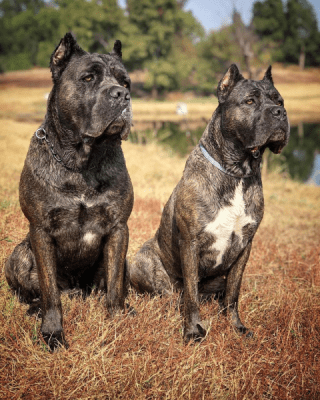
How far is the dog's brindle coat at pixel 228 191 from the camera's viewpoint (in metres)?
2.99

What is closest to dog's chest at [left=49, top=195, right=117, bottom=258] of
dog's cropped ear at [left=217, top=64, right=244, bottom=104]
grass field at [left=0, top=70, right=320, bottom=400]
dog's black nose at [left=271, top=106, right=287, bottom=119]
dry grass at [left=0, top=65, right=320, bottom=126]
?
grass field at [left=0, top=70, right=320, bottom=400]

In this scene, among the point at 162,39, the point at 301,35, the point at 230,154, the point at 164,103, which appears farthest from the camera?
the point at 301,35

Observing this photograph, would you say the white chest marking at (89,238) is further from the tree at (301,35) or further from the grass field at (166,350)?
the tree at (301,35)

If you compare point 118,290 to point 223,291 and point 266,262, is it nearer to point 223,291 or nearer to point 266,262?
point 223,291

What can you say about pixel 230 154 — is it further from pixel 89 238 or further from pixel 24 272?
pixel 24 272

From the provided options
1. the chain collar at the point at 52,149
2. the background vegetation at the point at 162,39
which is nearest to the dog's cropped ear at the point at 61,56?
the chain collar at the point at 52,149

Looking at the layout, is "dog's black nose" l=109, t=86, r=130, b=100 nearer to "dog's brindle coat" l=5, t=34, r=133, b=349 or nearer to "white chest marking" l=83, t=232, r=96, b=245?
"dog's brindle coat" l=5, t=34, r=133, b=349

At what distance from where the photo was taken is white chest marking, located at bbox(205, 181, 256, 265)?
2969 millimetres

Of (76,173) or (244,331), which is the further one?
(244,331)

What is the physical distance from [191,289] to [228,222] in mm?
629

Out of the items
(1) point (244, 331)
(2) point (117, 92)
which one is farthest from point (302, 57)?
(2) point (117, 92)

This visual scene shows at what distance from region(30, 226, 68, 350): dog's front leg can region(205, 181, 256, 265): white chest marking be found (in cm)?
124

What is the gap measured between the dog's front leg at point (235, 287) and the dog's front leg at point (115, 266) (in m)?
0.97

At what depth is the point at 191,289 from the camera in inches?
119
